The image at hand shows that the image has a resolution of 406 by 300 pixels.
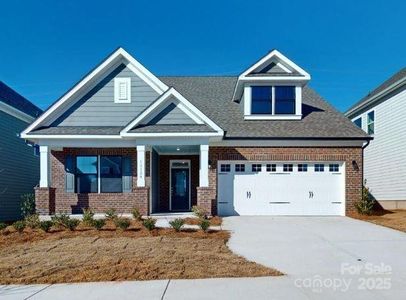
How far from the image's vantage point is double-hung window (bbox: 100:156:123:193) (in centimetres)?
1688

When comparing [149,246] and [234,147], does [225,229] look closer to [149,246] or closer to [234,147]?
[149,246]

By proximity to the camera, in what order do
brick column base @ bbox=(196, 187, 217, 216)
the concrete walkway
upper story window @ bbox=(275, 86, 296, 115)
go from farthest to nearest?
upper story window @ bbox=(275, 86, 296, 115)
brick column base @ bbox=(196, 187, 217, 216)
the concrete walkway

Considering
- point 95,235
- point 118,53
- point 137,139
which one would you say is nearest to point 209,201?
point 137,139

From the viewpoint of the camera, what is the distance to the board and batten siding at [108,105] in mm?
16406

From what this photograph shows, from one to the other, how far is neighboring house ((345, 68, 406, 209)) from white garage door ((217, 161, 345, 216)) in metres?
5.13

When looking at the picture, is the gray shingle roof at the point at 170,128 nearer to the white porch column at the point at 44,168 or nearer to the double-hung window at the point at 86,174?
the double-hung window at the point at 86,174

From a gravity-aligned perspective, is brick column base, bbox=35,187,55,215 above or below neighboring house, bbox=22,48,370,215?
below

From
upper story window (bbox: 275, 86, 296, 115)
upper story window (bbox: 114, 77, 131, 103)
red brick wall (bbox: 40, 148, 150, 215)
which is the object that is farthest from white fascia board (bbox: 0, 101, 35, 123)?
upper story window (bbox: 275, 86, 296, 115)

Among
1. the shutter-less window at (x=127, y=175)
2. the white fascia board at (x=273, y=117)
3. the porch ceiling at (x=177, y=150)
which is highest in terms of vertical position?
the white fascia board at (x=273, y=117)

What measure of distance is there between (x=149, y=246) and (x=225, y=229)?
3.50m

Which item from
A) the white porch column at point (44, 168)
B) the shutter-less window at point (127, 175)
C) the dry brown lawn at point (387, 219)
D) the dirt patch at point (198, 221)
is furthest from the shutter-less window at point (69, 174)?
the dry brown lawn at point (387, 219)

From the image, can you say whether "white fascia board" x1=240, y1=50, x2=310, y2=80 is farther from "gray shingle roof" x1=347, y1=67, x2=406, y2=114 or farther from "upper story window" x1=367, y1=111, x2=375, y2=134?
"upper story window" x1=367, y1=111, x2=375, y2=134

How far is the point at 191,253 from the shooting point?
862 centimetres

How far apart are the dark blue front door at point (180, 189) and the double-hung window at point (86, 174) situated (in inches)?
150
